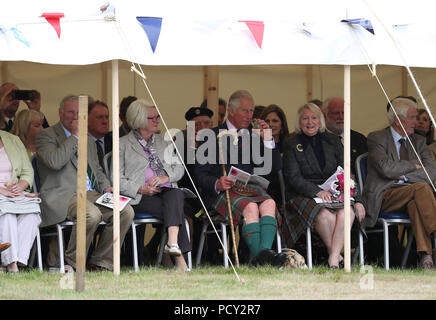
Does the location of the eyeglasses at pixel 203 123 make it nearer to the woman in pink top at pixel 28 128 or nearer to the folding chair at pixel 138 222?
the folding chair at pixel 138 222

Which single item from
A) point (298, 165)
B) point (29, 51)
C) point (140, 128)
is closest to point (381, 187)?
A: point (298, 165)

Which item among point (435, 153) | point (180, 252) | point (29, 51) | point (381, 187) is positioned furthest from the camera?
point (435, 153)

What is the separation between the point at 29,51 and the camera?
733 cm

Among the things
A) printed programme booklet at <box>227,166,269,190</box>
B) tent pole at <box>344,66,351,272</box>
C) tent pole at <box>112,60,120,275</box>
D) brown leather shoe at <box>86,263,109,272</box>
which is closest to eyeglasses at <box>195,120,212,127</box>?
printed programme booklet at <box>227,166,269,190</box>

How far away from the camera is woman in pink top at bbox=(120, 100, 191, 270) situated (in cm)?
809

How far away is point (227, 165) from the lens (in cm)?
852

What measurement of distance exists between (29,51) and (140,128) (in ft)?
4.66

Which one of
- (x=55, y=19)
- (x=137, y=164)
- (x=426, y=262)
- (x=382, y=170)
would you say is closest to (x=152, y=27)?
(x=55, y=19)

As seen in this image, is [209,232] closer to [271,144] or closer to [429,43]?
[271,144]

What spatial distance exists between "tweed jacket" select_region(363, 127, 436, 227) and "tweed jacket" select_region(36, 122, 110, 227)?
2.28m

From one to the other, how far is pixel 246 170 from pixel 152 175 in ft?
2.55

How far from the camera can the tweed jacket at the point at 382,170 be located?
8.47 meters

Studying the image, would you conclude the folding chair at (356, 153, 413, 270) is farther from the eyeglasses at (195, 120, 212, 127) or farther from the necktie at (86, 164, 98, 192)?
the necktie at (86, 164, 98, 192)

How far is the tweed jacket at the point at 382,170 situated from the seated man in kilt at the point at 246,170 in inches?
30.7
